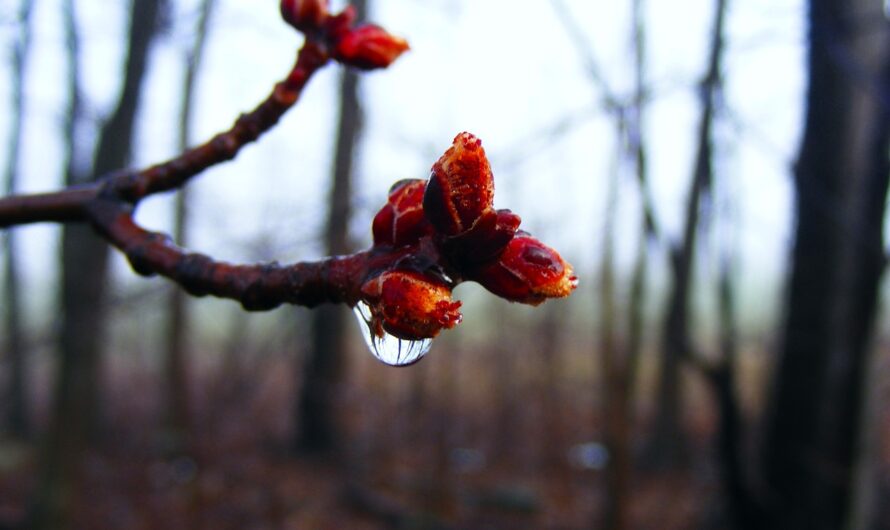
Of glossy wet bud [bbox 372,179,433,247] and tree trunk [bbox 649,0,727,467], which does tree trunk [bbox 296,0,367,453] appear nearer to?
tree trunk [bbox 649,0,727,467]

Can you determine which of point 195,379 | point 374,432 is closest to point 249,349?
point 374,432

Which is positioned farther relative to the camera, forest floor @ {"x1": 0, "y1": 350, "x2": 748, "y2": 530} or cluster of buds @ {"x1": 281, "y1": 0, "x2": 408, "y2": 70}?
forest floor @ {"x1": 0, "y1": 350, "x2": 748, "y2": 530}

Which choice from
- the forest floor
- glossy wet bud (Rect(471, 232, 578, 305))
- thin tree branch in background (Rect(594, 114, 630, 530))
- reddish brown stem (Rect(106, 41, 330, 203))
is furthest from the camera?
the forest floor

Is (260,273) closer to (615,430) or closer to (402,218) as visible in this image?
(402,218)

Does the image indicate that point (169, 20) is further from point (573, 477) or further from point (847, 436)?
point (573, 477)

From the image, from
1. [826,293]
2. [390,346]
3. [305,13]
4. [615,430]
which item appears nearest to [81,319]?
[615,430]

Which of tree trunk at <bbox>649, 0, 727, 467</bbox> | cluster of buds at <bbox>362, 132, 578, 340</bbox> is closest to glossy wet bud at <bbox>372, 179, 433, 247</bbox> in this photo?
cluster of buds at <bbox>362, 132, 578, 340</bbox>

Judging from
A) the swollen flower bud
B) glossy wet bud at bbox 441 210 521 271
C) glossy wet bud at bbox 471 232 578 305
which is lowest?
glossy wet bud at bbox 471 232 578 305
